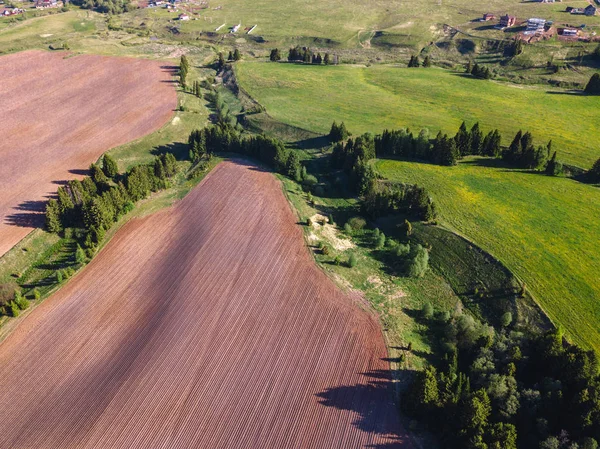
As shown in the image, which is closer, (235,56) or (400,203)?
(400,203)

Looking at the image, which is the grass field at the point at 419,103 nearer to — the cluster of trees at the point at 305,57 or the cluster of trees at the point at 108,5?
the cluster of trees at the point at 305,57

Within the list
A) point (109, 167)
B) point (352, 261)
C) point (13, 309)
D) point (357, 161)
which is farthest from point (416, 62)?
A: point (13, 309)

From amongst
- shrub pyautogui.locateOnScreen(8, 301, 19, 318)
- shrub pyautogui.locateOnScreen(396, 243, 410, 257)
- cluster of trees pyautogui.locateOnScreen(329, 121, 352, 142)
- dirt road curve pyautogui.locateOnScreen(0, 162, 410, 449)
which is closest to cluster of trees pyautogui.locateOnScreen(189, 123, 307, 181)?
cluster of trees pyautogui.locateOnScreen(329, 121, 352, 142)

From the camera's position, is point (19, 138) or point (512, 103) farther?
point (512, 103)

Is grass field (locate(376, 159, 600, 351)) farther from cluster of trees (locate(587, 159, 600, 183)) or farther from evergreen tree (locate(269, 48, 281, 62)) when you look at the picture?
evergreen tree (locate(269, 48, 281, 62))

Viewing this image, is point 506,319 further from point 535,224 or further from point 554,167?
point 554,167

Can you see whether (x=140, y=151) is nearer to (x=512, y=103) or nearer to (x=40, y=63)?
(x=40, y=63)

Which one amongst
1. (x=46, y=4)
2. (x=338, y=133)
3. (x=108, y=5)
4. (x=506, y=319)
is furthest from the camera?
(x=46, y=4)

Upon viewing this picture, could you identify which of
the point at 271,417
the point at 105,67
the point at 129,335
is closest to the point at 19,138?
the point at 105,67
